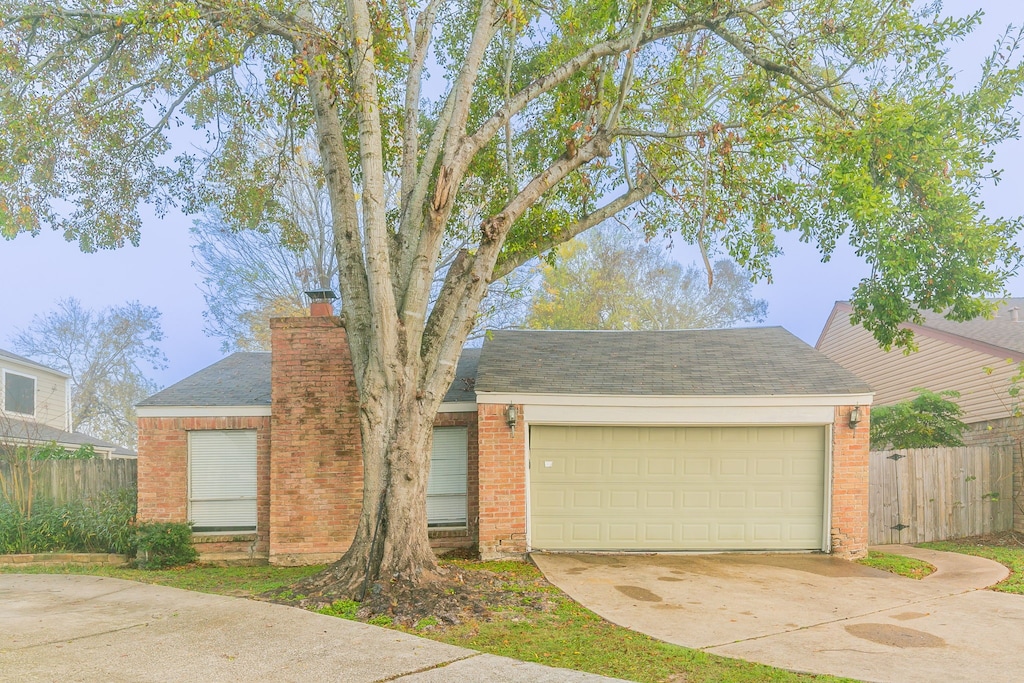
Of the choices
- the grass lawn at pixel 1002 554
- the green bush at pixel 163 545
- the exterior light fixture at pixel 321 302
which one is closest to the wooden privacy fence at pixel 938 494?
the grass lawn at pixel 1002 554

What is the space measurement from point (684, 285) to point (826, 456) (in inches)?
955

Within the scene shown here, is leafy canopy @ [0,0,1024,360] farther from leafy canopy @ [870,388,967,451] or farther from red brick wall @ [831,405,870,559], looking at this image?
leafy canopy @ [870,388,967,451]

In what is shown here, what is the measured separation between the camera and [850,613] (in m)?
8.09

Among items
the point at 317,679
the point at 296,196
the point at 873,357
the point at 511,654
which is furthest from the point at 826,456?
the point at 296,196

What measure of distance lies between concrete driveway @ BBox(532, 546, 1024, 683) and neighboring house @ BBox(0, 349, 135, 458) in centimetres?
1450

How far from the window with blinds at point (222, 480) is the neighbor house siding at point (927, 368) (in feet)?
38.7

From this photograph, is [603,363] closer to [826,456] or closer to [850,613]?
[826,456]

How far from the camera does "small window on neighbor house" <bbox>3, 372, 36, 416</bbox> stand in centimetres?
1956

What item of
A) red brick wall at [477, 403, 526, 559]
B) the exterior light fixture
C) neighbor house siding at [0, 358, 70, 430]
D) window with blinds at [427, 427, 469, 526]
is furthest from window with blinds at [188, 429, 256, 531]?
neighbor house siding at [0, 358, 70, 430]

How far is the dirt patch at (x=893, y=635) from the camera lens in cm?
689

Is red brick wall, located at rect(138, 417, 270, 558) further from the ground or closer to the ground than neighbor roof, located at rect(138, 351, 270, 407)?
closer to the ground

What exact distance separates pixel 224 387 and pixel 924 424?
13117mm

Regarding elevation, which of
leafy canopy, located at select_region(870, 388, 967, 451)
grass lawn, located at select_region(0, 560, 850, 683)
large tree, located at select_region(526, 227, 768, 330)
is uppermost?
large tree, located at select_region(526, 227, 768, 330)

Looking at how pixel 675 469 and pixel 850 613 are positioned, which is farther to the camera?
pixel 675 469
